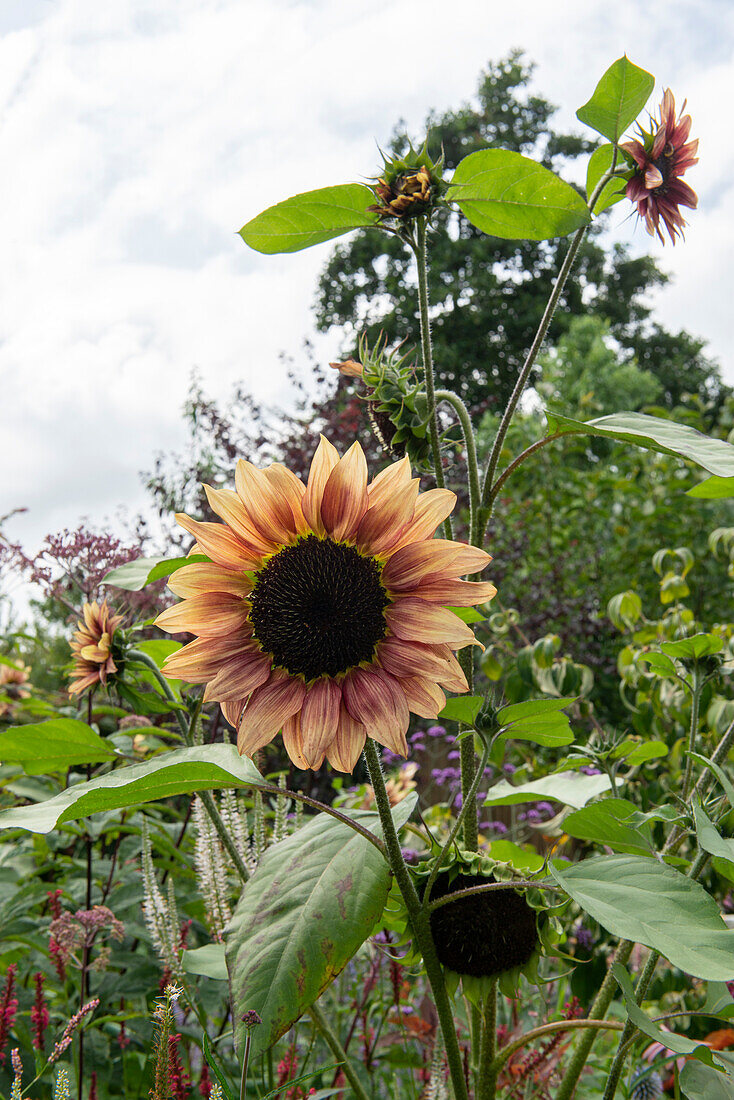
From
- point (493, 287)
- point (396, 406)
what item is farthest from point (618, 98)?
point (493, 287)

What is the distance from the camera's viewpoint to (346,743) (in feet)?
2.14

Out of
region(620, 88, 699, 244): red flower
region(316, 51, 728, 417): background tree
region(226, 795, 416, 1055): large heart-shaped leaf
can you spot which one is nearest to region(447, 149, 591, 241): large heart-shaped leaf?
region(620, 88, 699, 244): red flower

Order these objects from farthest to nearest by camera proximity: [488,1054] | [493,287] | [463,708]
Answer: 1. [493,287]
2. [488,1054]
3. [463,708]

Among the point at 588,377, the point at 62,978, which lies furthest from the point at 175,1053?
the point at 588,377

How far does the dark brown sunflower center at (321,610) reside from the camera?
0.67 m

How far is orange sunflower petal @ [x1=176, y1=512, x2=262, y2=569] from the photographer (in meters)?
0.66

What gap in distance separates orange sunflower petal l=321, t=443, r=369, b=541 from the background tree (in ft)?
34.8

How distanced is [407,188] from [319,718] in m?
0.54

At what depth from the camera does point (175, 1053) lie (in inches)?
31.3

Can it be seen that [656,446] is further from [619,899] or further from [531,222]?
[619,899]

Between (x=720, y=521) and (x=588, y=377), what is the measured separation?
8.54 m

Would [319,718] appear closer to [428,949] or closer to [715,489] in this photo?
[428,949]

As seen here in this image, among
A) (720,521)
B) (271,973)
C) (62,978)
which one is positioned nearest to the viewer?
(271,973)

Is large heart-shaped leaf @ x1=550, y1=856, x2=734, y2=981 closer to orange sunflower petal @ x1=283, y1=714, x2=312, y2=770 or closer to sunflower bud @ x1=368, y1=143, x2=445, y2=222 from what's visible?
orange sunflower petal @ x1=283, y1=714, x2=312, y2=770
